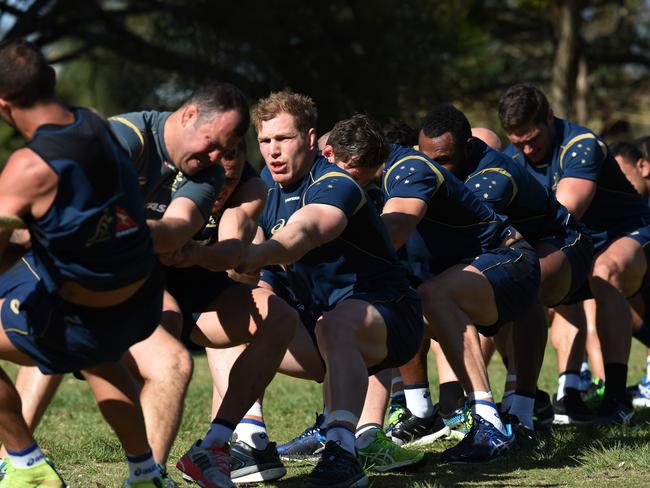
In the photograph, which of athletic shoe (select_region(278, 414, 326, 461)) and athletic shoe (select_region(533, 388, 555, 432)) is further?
athletic shoe (select_region(533, 388, 555, 432))

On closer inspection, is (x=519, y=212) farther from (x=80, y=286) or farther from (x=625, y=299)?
(x=80, y=286)

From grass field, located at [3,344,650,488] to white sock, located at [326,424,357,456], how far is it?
1.09ft

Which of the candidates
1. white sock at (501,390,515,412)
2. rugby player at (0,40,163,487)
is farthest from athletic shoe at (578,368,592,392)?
rugby player at (0,40,163,487)

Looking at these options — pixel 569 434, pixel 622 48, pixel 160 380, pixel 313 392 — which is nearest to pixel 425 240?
pixel 569 434

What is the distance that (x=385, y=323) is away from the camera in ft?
15.5

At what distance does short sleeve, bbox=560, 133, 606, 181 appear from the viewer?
258 inches

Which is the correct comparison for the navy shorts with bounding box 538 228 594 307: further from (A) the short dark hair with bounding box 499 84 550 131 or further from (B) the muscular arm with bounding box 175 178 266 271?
(B) the muscular arm with bounding box 175 178 266 271

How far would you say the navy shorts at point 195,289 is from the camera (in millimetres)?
4758

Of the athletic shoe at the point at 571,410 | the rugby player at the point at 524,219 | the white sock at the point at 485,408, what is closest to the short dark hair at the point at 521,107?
the rugby player at the point at 524,219

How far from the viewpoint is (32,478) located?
3965 mm

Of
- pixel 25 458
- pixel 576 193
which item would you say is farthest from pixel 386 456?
pixel 576 193

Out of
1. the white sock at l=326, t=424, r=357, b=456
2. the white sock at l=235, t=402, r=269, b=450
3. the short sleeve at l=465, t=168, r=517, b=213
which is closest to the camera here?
the white sock at l=326, t=424, r=357, b=456

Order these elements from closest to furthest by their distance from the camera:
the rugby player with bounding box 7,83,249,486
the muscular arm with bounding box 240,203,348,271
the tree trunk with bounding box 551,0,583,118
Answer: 1. the rugby player with bounding box 7,83,249,486
2. the muscular arm with bounding box 240,203,348,271
3. the tree trunk with bounding box 551,0,583,118

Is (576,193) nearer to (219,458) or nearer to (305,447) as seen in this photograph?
(305,447)
